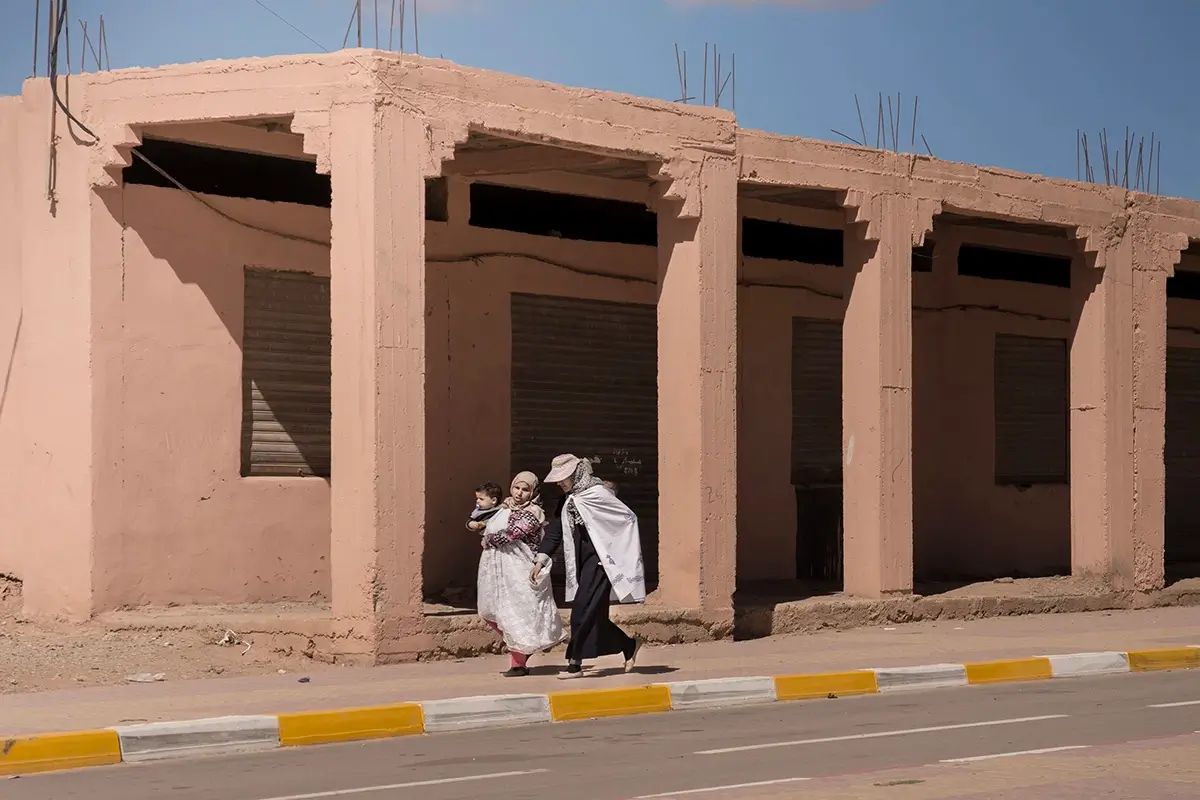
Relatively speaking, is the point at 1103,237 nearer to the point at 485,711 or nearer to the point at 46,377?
the point at 46,377

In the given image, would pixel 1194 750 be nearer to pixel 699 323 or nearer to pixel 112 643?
pixel 699 323

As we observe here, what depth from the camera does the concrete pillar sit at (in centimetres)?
2008

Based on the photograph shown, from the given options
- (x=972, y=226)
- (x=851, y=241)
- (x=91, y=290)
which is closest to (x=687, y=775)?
(x=91, y=290)

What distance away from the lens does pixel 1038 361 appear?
2322cm

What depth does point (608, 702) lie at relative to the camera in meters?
11.8

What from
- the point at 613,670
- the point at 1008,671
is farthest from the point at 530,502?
the point at 1008,671

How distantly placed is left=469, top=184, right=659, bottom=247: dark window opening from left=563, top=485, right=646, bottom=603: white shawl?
469 cm

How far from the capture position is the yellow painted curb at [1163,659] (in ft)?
47.6

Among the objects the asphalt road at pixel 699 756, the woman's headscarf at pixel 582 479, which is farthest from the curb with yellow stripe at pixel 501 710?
the woman's headscarf at pixel 582 479

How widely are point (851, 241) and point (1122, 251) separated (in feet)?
13.2

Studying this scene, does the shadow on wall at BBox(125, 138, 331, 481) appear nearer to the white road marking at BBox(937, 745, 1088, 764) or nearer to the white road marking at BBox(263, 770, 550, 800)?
the white road marking at BBox(263, 770, 550, 800)

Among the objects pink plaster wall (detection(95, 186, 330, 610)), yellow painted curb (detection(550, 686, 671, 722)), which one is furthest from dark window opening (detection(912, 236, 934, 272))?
yellow painted curb (detection(550, 686, 671, 722))

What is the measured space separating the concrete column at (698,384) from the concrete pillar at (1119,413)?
5.67 m

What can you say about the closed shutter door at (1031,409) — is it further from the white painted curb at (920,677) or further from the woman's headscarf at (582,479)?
the woman's headscarf at (582,479)
